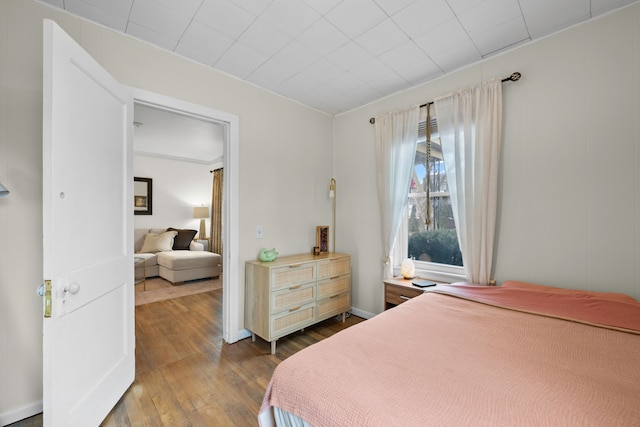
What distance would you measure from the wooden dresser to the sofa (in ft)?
9.00

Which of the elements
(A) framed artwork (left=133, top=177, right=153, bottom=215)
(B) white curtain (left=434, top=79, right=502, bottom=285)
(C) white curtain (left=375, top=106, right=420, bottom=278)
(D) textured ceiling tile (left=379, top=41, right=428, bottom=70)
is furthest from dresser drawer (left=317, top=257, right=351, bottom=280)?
(A) framed artwork (left=133, top=177, right=153, bottom=215)

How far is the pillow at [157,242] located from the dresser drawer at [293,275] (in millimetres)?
4132

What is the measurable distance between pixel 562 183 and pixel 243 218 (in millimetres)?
2664

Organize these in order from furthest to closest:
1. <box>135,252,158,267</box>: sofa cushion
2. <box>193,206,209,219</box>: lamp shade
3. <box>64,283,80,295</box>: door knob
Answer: <box>193,206,209,219</box>: lamp shade < <box>135,252,158,267</box>: sofa cushion < <box>64,283,80,295</box>: door knob

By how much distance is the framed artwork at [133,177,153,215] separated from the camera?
579 cm

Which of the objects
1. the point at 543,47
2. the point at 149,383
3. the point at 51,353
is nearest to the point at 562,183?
the point at 543,47

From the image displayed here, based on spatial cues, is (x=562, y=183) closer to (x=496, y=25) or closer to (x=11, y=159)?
(x=496, y=25)

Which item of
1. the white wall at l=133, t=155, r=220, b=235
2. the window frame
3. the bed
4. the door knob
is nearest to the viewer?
the bed

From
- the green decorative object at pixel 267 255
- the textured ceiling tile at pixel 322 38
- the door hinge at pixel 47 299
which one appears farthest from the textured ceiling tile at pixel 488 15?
the door hinge at pixel 47 299

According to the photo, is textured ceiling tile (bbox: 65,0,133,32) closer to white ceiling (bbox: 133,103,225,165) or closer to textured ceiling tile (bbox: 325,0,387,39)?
white ceiling (bbox: 133,103,225,165)

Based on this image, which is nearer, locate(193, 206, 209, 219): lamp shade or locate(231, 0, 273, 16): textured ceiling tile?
locate(231, 0, 273, 16): textured ceiling tile

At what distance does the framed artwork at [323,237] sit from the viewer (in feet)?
10.7

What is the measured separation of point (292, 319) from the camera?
261cm

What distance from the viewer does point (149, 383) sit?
6.59 ft
